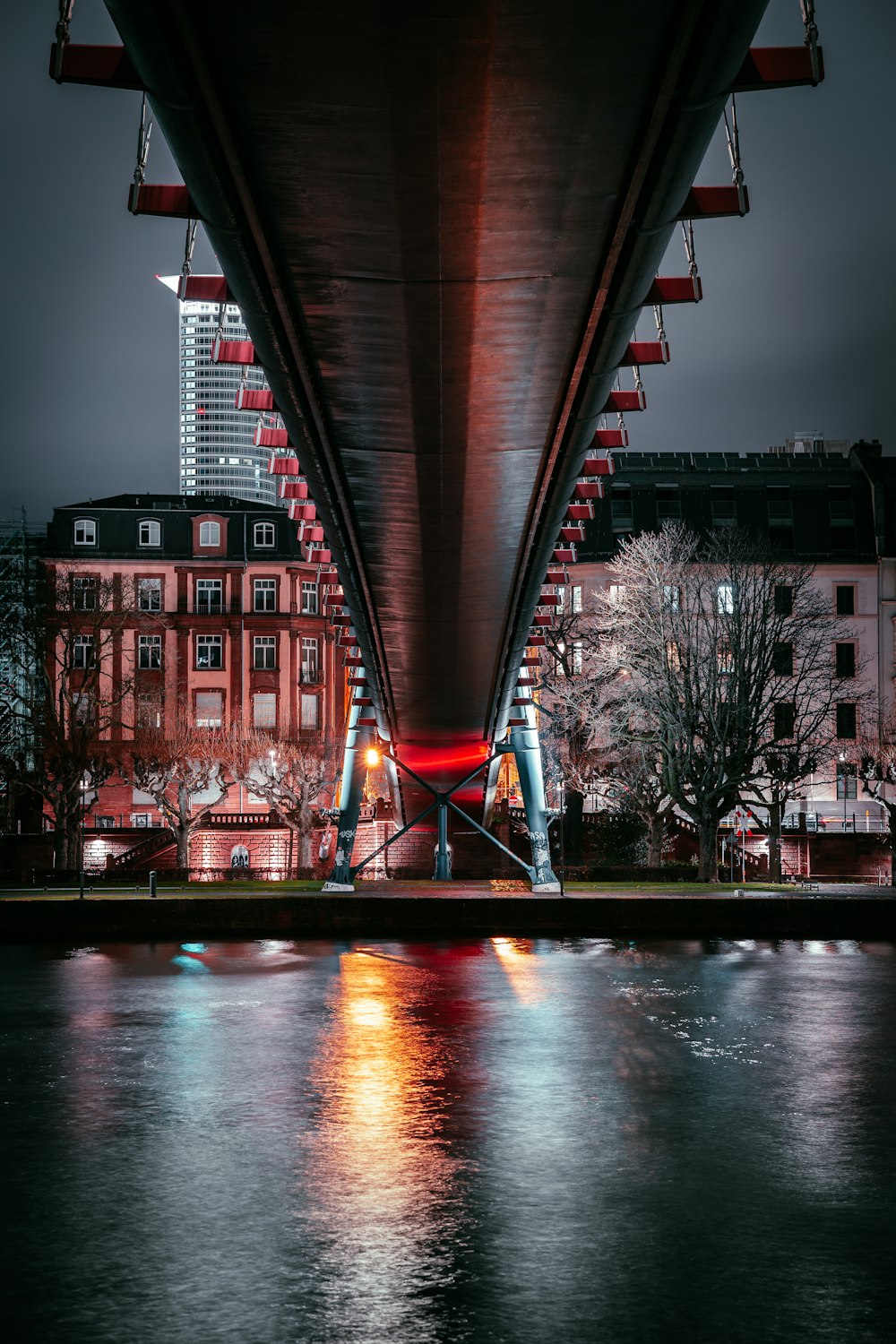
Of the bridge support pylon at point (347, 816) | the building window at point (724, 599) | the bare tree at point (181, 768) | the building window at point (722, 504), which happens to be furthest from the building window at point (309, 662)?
the bridge support pylon at point (347, 816)

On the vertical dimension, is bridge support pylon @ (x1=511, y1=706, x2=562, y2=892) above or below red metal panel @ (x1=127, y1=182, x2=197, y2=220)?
below

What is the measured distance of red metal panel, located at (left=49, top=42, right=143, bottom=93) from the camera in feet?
28.5

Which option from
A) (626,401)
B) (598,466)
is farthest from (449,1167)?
(598,466)

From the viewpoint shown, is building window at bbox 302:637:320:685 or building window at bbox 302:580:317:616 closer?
building window at bbox 302:637:320:685

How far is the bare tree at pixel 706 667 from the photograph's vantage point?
44.6 m

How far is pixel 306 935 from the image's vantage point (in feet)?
101

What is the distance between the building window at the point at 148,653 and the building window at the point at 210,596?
2712 mm

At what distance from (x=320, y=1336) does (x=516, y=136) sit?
6.67m

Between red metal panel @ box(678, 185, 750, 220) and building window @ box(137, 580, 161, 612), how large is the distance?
65.4 m

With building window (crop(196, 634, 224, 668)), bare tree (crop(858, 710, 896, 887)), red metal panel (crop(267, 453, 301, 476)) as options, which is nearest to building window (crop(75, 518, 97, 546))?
building window (crop(196, 634, 224, 668))

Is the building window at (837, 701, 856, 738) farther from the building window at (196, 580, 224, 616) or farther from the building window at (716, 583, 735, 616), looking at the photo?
the building window at (196, 580, 224, 616)

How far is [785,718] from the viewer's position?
56625 millimetres

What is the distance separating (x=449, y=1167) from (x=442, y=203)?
20.3ft

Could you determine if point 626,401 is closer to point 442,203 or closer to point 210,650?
point 442,203
